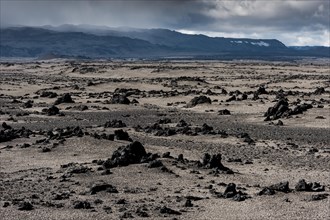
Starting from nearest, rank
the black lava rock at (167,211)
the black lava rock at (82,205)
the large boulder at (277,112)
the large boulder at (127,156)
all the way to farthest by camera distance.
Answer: the black lava rock at (167,211) < the black lava rock at (82,205) < the large boulder at (127,156) < the large boulder at (277,112)

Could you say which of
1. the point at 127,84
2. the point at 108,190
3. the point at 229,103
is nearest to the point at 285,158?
the point at 108,190

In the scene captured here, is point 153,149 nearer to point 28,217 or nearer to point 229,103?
point 28,217

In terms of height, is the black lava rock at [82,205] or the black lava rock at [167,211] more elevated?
the black lava rock at [167,211]

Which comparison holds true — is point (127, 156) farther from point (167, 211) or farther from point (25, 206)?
point (25, 206)

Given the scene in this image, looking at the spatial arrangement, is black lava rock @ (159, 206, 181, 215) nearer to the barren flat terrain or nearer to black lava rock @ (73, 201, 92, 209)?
the barren flat terrain

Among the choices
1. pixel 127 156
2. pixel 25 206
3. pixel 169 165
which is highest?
pixel 127 156

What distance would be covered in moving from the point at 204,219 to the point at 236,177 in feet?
26.0

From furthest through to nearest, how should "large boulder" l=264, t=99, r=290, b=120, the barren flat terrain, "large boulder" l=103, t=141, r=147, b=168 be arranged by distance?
"large boulder" l=264, t=99, r=290, b=120 → "large boulder" l=103, t=141, r=147, b=168 → the barren flat terrain

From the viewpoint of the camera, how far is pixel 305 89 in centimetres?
8681

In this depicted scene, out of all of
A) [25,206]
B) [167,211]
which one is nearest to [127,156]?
[167,211]

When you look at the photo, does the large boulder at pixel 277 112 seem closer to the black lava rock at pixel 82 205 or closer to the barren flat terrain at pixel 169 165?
the barren flat terrain at pixel 169 165

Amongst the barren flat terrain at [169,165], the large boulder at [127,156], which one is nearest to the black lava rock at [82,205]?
the barren flat terrain at [169,165]

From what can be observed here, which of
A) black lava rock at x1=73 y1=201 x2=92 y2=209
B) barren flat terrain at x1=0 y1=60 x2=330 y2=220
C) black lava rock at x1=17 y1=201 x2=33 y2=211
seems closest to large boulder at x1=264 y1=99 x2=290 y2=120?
barren flat terrain at x1=0 y1=60 x2=330 y2=220

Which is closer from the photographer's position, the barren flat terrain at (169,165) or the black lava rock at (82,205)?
the black lava rock at (82,205)
